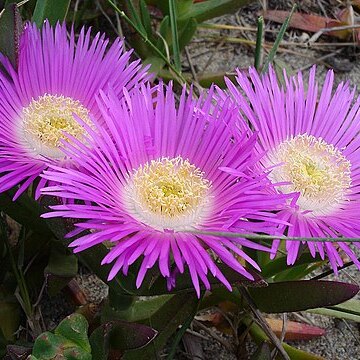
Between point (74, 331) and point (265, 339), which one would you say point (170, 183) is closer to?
point (74, 331)

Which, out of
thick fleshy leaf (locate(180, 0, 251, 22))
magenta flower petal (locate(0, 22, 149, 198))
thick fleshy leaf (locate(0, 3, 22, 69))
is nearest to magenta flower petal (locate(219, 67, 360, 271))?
magenta flower petal (locate(0, 22, 149, 198))

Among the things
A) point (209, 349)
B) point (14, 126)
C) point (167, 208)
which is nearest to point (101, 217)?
point (167, 208)

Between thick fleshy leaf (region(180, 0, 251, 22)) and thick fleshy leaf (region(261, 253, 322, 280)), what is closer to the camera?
thick fleshy leaf (region(261, 253, 322, 280))

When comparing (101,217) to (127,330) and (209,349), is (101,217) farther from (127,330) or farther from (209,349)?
(209,349)

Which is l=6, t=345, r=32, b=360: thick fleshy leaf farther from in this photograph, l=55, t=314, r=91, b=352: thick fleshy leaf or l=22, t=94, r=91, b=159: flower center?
l=22, t=94, r=91, b=159: flower center

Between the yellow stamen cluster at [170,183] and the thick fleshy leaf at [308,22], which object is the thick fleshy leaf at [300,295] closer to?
the yellow stamen cluster at [170,183]

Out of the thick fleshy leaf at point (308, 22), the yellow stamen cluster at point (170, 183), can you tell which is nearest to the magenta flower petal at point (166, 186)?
the yellow stamen cluster at point (170, 183)

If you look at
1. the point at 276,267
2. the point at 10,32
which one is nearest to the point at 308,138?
the point at 276,267
